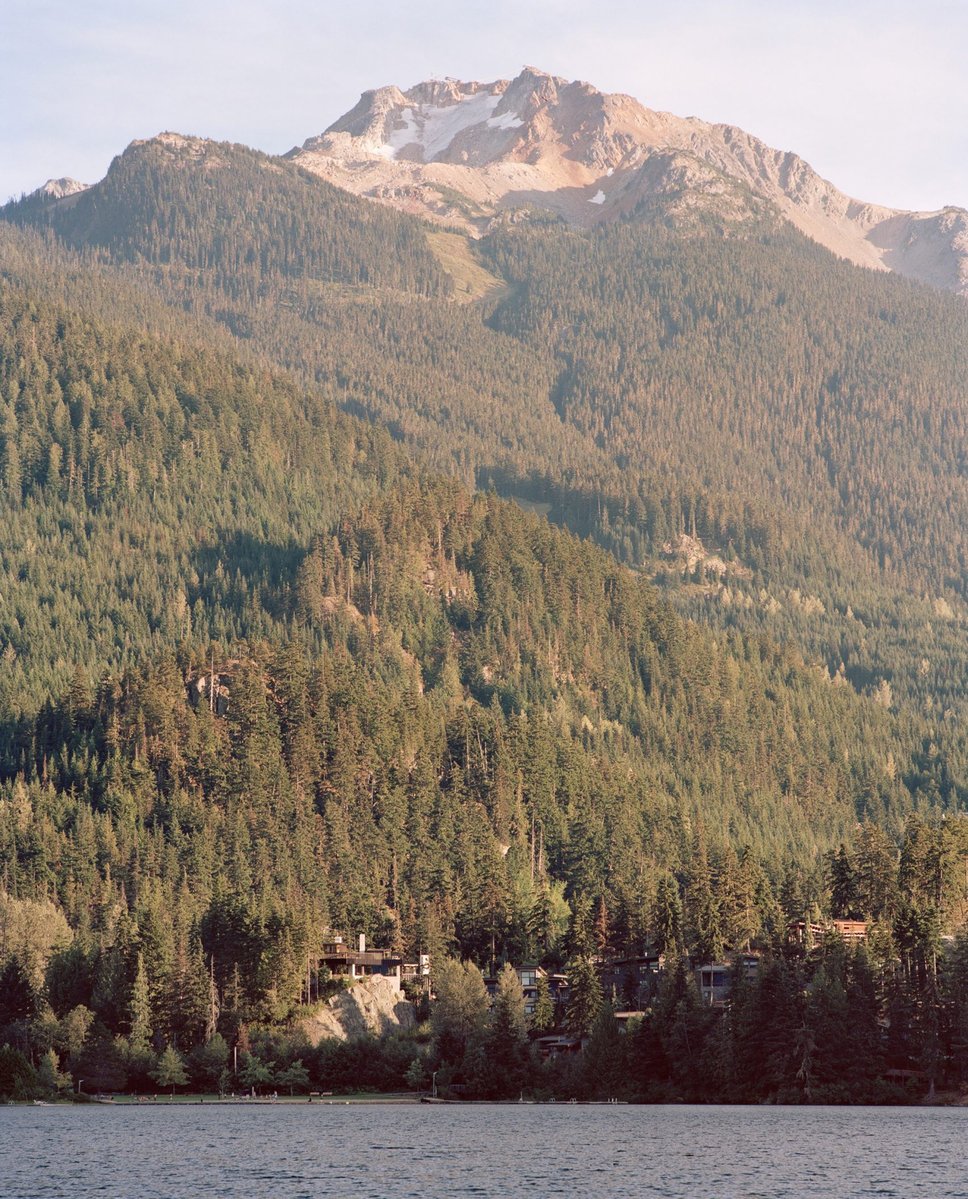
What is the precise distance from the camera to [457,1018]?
192875 mm

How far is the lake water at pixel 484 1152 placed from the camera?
13225 cm

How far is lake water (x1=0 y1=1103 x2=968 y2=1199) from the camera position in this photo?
132 m

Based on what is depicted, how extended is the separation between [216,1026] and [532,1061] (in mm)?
28925

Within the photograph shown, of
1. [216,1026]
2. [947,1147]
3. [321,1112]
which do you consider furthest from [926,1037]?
[216,1026]

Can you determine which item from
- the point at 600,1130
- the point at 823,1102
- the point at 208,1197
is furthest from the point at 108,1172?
the point at 823,1102

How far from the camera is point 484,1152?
151 meters

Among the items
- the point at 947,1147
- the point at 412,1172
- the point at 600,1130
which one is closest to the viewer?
the point at 412,1172

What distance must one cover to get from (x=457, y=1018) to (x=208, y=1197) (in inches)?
2602

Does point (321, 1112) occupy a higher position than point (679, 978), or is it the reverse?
point (679, 978)

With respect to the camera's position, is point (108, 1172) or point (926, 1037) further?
point (926, 1037)

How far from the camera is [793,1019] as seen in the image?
17812 centimetres

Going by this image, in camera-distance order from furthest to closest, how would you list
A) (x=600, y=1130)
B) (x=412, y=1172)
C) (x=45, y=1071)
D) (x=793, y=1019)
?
1. (x=45, y=1071)
2. (x=793, y=1019)
3. (x=600, y=1130)
4. (x=412, y=1172)

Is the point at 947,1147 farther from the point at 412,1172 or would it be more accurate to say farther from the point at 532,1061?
the point at 532,1061

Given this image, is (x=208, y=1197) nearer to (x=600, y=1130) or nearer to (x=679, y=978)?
(x=600, y=1130)
